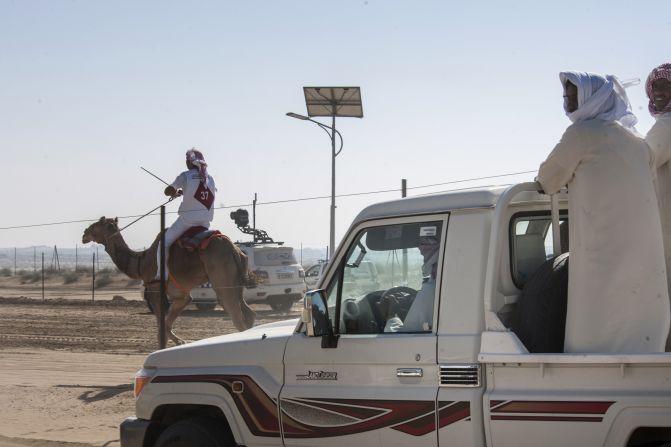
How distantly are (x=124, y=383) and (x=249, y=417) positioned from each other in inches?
282

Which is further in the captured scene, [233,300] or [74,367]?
[233,300]

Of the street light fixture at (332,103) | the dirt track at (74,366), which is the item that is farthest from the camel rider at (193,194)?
the street light fixture at (332,103)

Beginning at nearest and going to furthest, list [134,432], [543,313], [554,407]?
1. [554,407]
2. [543,313]
3. [134,432]

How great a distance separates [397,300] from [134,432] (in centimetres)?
225

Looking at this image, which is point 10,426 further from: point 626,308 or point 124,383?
point 626,308

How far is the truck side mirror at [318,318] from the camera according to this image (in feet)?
19.7

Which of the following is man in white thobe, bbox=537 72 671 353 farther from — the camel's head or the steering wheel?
the camel's head

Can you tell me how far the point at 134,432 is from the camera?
6945 millimetres

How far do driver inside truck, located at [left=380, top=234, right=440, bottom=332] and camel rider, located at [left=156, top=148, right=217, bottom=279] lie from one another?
9334mm

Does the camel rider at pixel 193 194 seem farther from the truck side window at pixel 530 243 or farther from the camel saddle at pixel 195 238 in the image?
the truck side window at pixel 530 243

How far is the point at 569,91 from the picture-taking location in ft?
18.4

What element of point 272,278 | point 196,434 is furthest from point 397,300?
point 272,278

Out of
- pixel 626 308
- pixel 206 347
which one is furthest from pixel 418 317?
pixel 206 347

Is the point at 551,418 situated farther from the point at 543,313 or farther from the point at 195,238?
the point at 195,238
